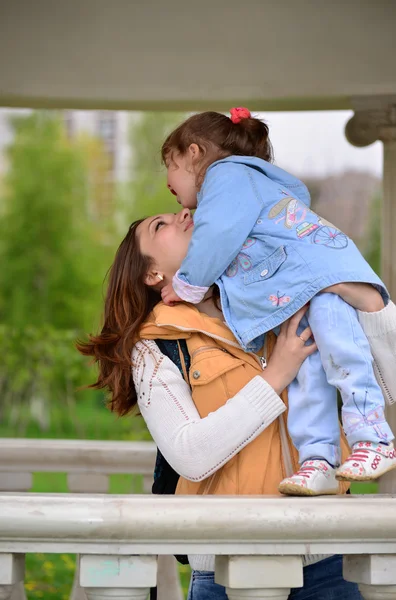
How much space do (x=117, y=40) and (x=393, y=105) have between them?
1.17 meters

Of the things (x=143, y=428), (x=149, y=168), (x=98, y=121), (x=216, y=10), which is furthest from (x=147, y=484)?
(x=98, y=121)

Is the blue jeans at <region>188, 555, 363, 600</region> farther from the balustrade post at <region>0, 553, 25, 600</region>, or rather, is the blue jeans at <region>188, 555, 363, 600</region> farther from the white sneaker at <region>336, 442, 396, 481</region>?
the balustrade post at <region>0, 553, 25, 600</region>

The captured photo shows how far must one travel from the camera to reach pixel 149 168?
30750 mm

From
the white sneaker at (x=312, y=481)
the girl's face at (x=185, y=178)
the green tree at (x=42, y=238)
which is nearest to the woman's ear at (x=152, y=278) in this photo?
the girl's face at (x=185, y=178)

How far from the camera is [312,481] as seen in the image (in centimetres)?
213

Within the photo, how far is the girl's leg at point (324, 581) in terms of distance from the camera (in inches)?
93.4

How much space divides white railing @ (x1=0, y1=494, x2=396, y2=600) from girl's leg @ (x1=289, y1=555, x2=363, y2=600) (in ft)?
1.51

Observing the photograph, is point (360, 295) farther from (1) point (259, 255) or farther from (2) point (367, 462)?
(2) point (367, 462)

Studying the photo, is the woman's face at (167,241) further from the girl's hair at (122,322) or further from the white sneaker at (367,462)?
the white sneaker at (367,462)

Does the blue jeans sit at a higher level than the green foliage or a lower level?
lower

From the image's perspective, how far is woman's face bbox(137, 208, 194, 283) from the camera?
2.69 m

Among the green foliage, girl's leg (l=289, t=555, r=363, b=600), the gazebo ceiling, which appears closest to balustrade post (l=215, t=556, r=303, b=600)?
girl's leg (l=289, t=555, r=363, b=600)

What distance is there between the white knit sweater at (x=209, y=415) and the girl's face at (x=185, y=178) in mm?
584

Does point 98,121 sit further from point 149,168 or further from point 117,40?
point 117,40
